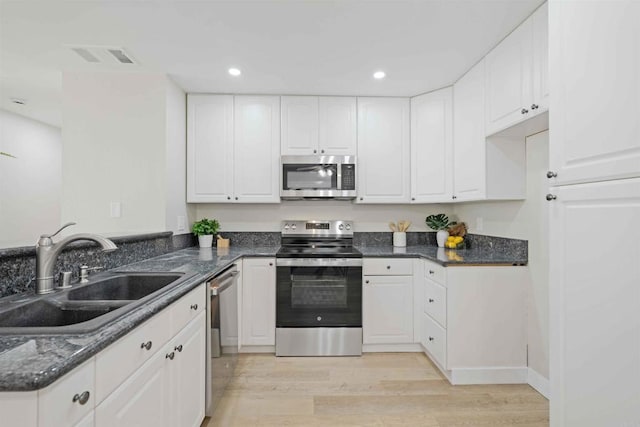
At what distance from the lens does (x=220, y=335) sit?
1955mm

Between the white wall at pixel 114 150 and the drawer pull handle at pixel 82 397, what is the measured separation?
193cm

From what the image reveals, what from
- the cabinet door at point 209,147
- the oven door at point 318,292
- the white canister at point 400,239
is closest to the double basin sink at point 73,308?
the oven door at point 318,292

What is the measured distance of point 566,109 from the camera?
1.16 m

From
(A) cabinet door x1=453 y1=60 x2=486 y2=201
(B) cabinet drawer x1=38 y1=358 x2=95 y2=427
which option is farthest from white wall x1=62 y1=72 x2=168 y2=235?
(A) cabinet door x1=453 y1=60 x2=486 y2=201

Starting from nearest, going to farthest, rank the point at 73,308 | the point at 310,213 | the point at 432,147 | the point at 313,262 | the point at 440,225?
the point at 73,308 < the point at 313,262 < the point at 432,147 < the point at 440,225 < the point at 310,213

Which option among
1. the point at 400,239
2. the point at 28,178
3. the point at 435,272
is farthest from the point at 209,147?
the point at 28,178

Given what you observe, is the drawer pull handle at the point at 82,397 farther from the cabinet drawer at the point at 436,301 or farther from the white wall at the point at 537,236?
the white wall at the point at 537,236

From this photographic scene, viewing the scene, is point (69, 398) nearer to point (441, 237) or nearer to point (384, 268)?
point (384, 268)

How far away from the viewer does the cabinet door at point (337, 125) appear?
3029 millimetres

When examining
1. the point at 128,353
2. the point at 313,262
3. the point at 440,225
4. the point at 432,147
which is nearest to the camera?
the point at 128,353

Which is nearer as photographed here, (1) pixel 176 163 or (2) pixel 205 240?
(1) pixel 176 163

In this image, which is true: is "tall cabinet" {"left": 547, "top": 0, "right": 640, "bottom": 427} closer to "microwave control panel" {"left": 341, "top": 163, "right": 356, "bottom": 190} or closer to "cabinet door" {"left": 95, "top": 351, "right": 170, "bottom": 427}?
"cabinet door" {"left": 95, "top": 351, "right": 170, "bottom": 427}

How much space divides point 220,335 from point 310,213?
1.67 metres

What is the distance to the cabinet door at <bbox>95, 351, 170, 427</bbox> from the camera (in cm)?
90
